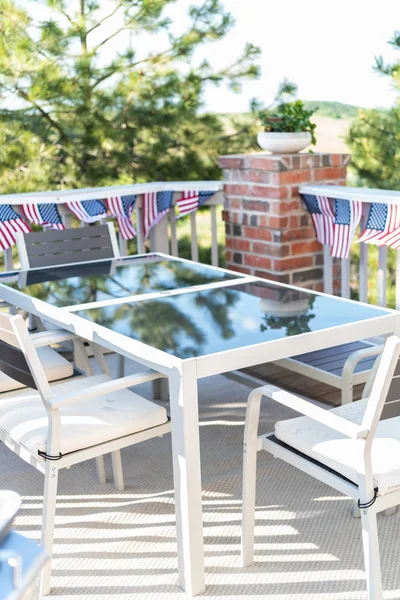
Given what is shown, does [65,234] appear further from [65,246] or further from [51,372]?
[51,372]

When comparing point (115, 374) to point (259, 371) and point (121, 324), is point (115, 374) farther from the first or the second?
point (121, 324)

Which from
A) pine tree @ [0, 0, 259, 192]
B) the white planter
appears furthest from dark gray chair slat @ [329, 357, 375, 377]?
pine tree @ [0, 0, 259, 192]

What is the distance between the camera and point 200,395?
3986mm

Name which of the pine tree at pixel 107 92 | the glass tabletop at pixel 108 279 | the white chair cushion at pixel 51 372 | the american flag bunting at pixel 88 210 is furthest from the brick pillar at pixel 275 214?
the pine tree at pixel 107 92

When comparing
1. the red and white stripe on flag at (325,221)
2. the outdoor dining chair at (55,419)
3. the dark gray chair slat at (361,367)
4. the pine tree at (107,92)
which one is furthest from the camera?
the pine tree at (107,92)

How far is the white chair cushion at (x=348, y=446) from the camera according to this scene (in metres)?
2.06

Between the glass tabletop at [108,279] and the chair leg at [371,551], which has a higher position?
the glass tabletop at [108,279]

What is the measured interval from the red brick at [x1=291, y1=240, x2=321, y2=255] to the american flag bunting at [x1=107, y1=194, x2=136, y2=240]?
39.6 inches

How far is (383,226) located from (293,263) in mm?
617

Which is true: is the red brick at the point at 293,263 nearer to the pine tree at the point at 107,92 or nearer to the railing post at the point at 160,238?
the railing post at the point at 160,238

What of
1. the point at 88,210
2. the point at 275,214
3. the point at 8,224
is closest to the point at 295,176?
the point at 275,214

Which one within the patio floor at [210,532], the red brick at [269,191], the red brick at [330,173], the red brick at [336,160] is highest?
the red brick at [336,160]

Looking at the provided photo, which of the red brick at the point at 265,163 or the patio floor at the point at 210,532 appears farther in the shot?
the red brick at the point at 265,163

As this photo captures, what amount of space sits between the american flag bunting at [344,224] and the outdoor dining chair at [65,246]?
3.84 ft
